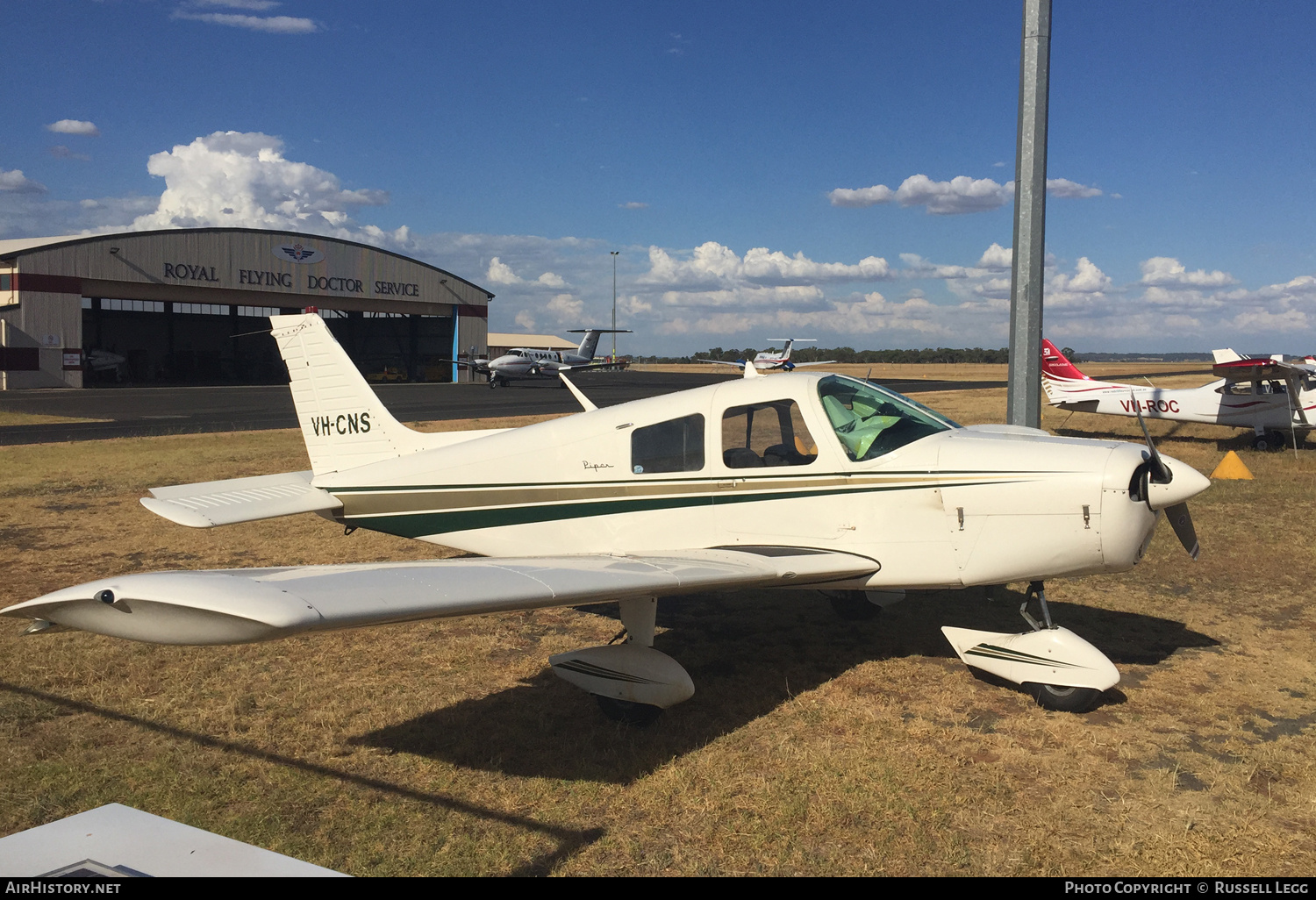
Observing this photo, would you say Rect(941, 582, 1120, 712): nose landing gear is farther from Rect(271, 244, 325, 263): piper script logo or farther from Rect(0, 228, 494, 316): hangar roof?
Rect(271, 244, 325, 263): piper script logo

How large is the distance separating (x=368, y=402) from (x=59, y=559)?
4.26 metres

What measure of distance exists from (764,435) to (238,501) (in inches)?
156

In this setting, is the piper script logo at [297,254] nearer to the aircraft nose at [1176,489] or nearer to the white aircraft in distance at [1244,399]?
the white aircraft in distance at [1244,399]

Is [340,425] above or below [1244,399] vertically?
below

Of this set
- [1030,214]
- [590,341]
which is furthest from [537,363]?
[1030,214]

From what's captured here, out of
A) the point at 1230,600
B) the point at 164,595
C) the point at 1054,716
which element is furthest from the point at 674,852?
the point at 1230,600

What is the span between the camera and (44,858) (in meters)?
2.12

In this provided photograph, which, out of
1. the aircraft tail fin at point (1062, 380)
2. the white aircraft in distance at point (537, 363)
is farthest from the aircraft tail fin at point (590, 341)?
the aircraft tail fin at point (1062, 380)

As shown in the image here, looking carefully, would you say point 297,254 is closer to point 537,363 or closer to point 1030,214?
point 537,363

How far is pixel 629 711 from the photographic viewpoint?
17.0 feet

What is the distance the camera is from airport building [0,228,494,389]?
136 ft

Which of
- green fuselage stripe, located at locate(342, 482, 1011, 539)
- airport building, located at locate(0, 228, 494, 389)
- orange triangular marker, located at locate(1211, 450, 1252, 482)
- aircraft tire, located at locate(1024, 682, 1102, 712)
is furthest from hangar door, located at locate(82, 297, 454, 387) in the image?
aircraft tire, located at locate(1024, 682, 1102, 712)

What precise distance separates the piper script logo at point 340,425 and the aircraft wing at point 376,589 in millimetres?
2992

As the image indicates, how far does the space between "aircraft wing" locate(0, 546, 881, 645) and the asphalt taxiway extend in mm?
10518
